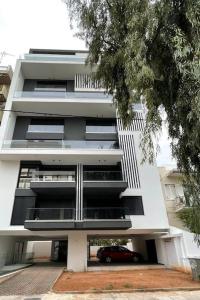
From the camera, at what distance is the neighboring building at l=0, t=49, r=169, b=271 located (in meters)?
14.3

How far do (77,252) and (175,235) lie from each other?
6.28 metres

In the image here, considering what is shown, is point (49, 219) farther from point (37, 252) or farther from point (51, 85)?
point (37, 252)

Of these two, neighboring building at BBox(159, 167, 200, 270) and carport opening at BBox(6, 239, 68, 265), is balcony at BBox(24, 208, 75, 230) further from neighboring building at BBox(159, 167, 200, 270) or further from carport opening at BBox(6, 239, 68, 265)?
neighboring building at BBox(159, 167, 200, 270)

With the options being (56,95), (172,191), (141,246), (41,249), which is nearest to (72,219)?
(172,191)

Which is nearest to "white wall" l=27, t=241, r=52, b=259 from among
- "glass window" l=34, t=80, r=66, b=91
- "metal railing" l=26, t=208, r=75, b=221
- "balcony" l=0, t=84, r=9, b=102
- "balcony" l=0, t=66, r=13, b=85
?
"metal railing" l=26, t=208, r=75, b=221

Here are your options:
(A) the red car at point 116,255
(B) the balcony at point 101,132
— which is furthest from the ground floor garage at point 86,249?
(B) the balcony at point 101,132

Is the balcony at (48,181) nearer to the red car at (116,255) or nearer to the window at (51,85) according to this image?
the red car at (116,255)

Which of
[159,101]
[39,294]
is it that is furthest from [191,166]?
[39,294]

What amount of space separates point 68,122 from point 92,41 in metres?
11.4

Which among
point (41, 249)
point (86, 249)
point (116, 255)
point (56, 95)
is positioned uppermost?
point (56, 95)

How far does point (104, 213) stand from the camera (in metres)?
14.4

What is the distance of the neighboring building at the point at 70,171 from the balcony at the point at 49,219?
6cm

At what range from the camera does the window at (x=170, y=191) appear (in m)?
18.3

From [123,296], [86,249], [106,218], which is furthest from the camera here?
[86,249]
